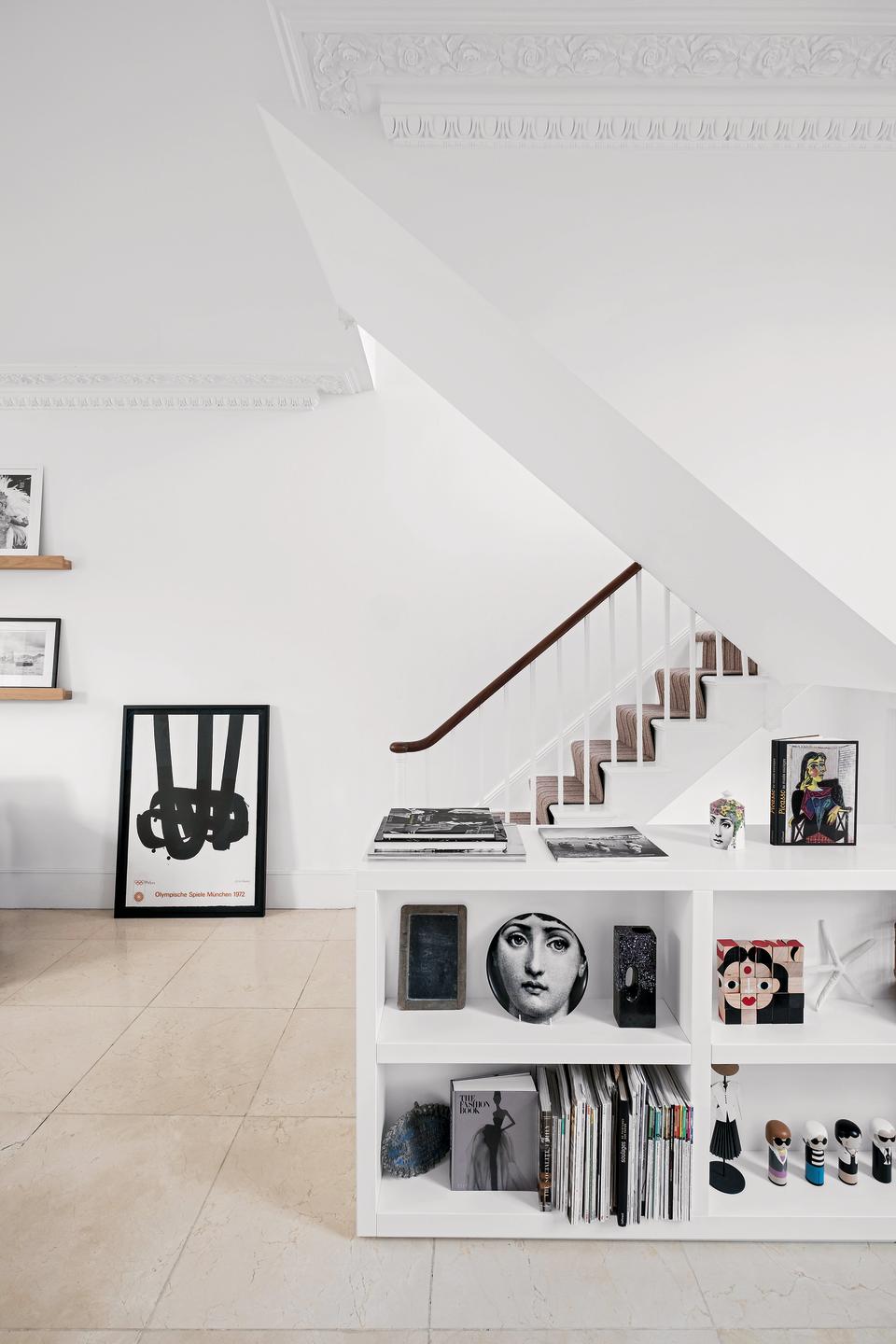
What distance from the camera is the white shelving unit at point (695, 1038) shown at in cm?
173

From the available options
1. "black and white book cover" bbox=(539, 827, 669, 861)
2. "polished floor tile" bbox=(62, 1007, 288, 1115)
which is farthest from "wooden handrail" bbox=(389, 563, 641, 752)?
"black and white book cover" bbox=(539, 827, 669, 861)

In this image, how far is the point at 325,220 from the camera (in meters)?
2.18

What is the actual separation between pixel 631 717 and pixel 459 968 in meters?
2.05

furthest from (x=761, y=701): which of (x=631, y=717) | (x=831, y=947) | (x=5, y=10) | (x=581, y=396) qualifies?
(x=5, y=10)

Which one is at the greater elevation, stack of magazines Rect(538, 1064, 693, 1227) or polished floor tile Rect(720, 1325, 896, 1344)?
stack of magazines Rect(538, 1064, 693, 1227)

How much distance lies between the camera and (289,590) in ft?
13.7

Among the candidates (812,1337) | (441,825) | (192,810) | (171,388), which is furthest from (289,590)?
(812,1337)

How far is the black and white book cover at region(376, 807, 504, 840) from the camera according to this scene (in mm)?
1878

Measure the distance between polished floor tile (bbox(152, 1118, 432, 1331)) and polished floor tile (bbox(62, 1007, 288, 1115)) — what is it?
0.33 m

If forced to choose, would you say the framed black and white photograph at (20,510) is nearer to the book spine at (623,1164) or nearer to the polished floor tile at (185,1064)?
the polished floor tile at (185,1064)

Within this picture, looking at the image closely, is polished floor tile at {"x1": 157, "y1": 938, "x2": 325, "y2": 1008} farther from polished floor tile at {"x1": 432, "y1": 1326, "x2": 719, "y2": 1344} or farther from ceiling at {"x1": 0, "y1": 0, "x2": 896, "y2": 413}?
ceiling at {"x1": 0, "y1": 0, "x2": 896, "y2": 413}

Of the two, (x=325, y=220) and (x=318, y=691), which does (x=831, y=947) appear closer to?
(x=325, y=220)

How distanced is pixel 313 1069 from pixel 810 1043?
5.04ft

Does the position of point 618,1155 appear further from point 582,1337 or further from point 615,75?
point 615,75
